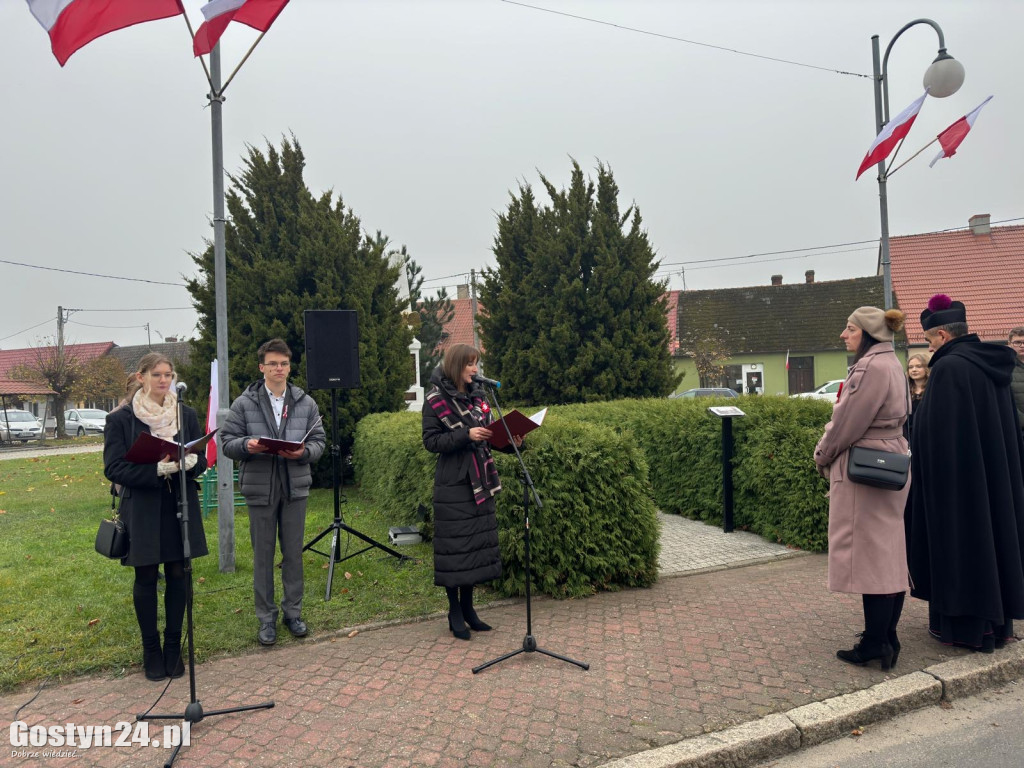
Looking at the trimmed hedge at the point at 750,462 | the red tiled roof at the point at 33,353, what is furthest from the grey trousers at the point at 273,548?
the red tiled roof at the point at 33,353

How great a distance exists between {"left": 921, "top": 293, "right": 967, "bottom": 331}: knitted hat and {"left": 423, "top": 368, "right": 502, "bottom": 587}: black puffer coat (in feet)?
10.3

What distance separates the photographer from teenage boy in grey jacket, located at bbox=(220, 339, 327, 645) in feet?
15.8

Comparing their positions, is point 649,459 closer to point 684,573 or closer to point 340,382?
point 684,573

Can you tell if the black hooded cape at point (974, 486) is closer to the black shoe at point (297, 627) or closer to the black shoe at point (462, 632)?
the black shoe at point (462, 632)

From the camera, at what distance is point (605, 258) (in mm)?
12914

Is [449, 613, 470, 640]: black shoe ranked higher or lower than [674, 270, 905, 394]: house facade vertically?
lower

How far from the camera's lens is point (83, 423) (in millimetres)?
37469

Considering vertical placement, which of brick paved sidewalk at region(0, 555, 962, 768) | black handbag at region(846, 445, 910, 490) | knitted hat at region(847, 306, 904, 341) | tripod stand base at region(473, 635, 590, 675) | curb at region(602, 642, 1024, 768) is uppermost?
knitted hat at region(847, 306, 904, 341)

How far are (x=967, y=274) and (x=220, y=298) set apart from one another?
29.9 metres

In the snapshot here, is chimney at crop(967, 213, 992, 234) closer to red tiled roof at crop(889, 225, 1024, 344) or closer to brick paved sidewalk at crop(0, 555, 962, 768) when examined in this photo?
red tiled roof at crop(889, 225, 1024, 344)

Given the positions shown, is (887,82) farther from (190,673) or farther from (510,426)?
(190,673)

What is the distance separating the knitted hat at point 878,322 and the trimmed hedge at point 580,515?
241 centimetres

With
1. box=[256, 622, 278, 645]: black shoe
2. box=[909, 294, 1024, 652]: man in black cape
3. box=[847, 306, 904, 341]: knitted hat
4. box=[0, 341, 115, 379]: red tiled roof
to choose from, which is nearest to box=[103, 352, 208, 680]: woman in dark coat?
box=[256, 622, 278, 645]: black shoe

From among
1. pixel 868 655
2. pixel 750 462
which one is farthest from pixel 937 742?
pixel 750 462
